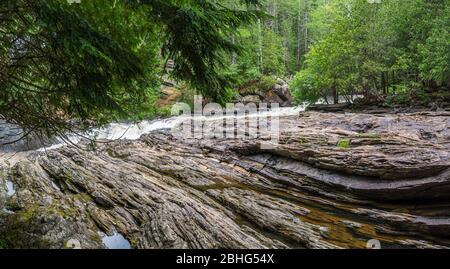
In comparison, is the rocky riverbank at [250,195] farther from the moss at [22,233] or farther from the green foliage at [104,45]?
the green foliage at [104,45]

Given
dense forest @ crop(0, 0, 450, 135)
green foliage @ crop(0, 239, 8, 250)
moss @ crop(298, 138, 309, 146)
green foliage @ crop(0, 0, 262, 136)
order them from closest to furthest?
green foliage @ crop(0, 0, 262, 136) → dense forest @ crop(0, 0, 450, 135) → green foliage @ crop(0, 239, 8, 250) → moss @ crop(298, 138, 309, 146)

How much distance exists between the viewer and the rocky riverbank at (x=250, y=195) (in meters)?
7.28

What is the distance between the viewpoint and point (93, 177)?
1092 centimetres

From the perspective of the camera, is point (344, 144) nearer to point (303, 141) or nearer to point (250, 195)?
point (303, 141)

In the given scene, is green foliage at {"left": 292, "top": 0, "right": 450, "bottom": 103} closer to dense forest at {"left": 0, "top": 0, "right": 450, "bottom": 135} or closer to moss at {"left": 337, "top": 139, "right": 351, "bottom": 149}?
moss at {"left": 337, "top": 139, "right": 351, "bottom": 149}

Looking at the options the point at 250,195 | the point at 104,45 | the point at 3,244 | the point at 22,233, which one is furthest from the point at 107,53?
the point at 250,195

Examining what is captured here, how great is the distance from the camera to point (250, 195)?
9.77 m

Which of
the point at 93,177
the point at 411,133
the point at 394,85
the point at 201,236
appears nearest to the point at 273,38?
the point at 394,85

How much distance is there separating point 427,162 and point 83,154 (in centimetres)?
1196

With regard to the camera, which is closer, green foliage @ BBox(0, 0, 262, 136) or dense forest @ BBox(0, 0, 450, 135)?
green foliage @ BBox(0, 0, 262, 136)

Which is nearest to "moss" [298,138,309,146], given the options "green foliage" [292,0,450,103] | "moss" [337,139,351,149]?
"moss" [337,139,351,149]

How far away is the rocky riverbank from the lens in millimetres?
7277
